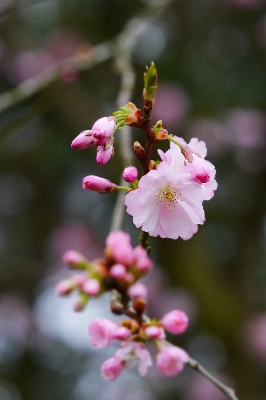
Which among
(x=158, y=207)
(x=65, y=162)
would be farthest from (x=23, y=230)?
(x=158, y=207)

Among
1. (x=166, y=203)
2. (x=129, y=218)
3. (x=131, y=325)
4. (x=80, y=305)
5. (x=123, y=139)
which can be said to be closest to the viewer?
(x=166, y=203)

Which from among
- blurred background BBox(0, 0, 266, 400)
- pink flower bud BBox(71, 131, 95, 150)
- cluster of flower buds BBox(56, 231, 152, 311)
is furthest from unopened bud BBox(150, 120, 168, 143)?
blurred background BBox(0, 0, 266, 400)

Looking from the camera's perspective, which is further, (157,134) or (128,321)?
(128,321)

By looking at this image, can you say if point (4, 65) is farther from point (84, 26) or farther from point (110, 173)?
point (110, 173)

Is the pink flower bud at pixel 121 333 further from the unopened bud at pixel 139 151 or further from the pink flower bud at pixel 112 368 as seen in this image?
the unopened bud at pixel 139 151

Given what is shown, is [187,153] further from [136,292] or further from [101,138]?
[136,292]

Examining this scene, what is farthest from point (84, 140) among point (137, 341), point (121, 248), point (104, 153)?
point (137, 341)

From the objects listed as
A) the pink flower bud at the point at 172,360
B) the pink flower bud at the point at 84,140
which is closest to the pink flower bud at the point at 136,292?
the pink flower bud at the point at 172,360
